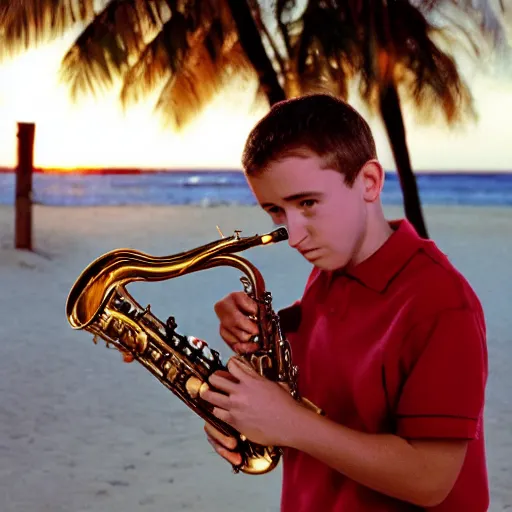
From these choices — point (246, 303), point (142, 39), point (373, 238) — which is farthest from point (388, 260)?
point (142, 39)

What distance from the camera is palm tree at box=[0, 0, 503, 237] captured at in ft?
26.2

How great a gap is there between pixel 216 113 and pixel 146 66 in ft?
6.27

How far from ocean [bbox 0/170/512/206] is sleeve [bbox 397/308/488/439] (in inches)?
683

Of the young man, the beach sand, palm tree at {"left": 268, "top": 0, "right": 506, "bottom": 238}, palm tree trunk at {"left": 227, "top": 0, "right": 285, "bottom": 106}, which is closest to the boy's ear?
the young man

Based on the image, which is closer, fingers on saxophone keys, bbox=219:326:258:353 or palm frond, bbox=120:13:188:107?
fingers on saxophone keys, bbox=219:326:258:353

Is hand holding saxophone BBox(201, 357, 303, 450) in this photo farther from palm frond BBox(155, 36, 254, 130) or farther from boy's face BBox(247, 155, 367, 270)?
palm frond BBox(155, 36, 254, 130)

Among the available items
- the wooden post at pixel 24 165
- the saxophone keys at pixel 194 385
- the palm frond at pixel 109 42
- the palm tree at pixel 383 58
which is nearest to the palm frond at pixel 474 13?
the palm tree at pixel 383 58

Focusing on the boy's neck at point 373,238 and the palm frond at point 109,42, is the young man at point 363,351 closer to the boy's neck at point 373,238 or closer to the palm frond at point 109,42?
the boy's neck at point 373,238

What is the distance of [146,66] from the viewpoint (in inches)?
331

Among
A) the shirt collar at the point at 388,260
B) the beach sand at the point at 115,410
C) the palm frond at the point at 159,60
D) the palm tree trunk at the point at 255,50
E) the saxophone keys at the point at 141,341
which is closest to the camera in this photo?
the shirt collar at the point at 388,260

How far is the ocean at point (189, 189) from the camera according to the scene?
759 inches

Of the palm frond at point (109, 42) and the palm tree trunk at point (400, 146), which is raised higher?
the palm frond at point (109, 42)

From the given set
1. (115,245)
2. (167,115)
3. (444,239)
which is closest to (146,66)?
(167,115)

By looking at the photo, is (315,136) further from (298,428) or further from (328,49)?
(328,49)
